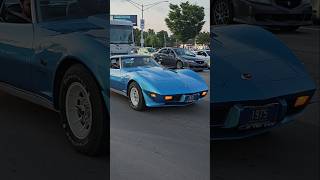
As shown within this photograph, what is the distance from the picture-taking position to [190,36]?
2.42m

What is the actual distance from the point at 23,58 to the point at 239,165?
7.10ft

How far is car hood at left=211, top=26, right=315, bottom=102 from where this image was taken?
2.72 m

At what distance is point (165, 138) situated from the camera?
2.48 m

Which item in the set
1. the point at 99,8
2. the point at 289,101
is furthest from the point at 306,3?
the point at 99,8

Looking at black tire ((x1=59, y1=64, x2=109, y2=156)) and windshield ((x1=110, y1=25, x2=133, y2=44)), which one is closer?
windshield ((x1=110, y1=25, x2=133, y2=44))

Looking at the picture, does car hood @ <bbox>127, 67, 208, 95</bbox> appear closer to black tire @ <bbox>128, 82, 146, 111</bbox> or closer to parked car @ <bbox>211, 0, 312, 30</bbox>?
black tire @ <bbox>128, 82, 146, 111</bbox>

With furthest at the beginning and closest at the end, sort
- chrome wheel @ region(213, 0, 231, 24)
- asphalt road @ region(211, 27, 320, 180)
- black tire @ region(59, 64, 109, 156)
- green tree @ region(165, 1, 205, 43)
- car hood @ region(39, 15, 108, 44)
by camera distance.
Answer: black tire @ region(59, 64, 109, 156) → asphalt road @ region(211, 27, 320, 180) → car hood @ region(39, 15, 108, 44) → chrome wheel @ region(213, 0, 231, 24) → green tree @ region(165, 1, 205, 43)

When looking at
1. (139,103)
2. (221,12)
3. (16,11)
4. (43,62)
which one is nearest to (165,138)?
(139,103)

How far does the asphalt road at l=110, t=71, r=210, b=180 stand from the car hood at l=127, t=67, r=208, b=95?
7 cm

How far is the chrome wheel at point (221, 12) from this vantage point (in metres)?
2.45

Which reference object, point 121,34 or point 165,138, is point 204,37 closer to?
point 121,34

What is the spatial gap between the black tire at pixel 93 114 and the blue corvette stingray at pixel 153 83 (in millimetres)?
870

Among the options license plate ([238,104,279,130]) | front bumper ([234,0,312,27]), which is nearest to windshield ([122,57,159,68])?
front bumper ([234,0,312,27])

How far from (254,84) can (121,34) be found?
97 centimetres
